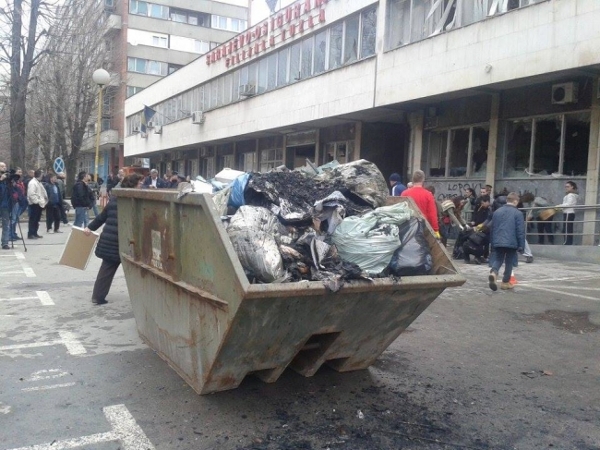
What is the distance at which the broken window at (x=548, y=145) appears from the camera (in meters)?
13.9

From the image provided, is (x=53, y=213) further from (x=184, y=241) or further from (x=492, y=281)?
(x=184, y=241)

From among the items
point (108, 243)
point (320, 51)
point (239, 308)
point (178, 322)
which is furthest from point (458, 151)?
point (239, 308)

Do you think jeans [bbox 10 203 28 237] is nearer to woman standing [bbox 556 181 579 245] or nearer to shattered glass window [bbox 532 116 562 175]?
woman standing [bbox 556 181 579 245]

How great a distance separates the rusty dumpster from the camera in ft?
11.9

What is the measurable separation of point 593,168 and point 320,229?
11299 millimetres

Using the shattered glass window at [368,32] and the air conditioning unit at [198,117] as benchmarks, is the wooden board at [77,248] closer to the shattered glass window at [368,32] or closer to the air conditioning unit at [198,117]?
the shattered glass window at [368,32]

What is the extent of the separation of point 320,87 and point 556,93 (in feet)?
28.5

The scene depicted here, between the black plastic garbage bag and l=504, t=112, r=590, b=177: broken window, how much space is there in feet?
36.4

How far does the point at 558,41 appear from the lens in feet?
40.7

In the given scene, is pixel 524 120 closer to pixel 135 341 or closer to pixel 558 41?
pixel 558 41

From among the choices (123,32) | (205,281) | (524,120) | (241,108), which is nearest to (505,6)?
(524,120)

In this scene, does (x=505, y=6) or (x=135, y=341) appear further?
(x=505, y=6)

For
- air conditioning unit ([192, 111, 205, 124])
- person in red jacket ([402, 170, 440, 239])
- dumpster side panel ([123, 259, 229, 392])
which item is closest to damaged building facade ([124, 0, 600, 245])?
air conditioning unit ([192, 111, 205, 124])

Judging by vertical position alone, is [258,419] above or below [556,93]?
below
